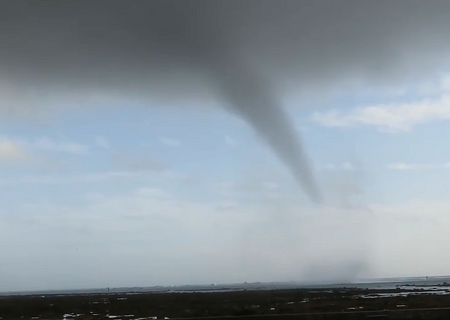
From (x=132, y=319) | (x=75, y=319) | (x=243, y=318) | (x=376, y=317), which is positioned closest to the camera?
(x=243, y=318)

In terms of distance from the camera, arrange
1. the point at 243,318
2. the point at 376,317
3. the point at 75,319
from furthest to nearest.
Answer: the point at 75,319 < the point at 376,317 < the point at 243,318

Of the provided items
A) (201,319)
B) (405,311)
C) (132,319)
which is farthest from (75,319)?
(405,311)

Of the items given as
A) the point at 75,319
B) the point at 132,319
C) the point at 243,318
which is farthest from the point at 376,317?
the point at 75,319

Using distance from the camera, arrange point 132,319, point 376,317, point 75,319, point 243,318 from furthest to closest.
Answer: point 75,319 < point 132,319 < point 376,317 < point 243,318

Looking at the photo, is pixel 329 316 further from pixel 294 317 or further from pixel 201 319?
pixel 201 319

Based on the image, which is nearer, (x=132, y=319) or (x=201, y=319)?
(x=201, y=319)

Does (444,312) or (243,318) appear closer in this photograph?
(243,318)

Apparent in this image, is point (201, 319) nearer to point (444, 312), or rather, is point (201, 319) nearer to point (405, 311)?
point (405, 311)

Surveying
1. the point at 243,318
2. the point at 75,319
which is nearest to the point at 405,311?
the point at 243,318
